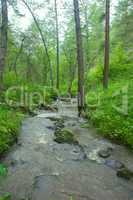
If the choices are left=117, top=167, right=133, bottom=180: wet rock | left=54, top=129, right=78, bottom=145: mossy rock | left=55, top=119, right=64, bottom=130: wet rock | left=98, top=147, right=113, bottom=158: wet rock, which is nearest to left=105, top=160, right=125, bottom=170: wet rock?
left=117, top=167, right=133, bottom=180: wet rock

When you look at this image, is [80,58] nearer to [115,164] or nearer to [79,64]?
[79,64]

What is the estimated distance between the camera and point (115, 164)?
5469 millimetres

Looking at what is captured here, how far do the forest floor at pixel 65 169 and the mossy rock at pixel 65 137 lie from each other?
0.51 ft

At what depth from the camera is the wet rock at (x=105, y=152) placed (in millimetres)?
5939

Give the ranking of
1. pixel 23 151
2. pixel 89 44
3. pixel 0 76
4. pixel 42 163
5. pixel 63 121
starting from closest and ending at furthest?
pixel 42 163 < pixel 23 151 < pixel 63 121 < pixel 0 76 < pixel 89 44

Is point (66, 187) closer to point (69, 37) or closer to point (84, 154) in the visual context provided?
point (84, 154)

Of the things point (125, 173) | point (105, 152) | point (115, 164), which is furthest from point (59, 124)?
point (125, 173)

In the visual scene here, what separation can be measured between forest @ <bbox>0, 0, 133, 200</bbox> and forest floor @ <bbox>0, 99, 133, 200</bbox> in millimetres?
475

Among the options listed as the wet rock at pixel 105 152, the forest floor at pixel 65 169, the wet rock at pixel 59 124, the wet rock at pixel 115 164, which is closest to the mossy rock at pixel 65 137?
the forest floor at pixel 65 169

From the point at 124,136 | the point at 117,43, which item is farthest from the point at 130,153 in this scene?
the point at 117,43

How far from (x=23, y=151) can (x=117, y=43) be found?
20198mm

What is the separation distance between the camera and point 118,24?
23844mm

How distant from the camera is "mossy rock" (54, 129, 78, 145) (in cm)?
688

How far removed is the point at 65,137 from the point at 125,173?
8.30 feet
